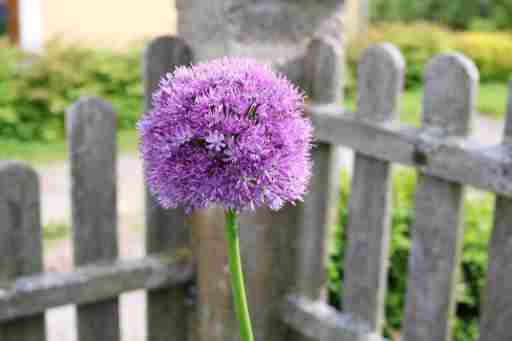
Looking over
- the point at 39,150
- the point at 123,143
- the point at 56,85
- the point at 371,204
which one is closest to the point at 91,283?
the point at 371,204

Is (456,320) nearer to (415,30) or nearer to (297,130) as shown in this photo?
(297,130)

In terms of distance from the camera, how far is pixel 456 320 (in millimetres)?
3402

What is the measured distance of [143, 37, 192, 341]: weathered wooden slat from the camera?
8.53 feet

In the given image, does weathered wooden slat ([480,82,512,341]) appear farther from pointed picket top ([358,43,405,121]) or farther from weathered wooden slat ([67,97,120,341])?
weathered wooden slat ([67,97,120,341])

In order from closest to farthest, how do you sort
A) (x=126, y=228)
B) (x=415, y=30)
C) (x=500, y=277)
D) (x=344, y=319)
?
(x=500, y=277)
(x=344, y=319)
(x=126, y=228)
(x=415, y=30)

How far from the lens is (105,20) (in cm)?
1123

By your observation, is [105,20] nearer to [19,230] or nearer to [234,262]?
[19,230]

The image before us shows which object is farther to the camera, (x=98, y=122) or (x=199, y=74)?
(x=98, y=122)

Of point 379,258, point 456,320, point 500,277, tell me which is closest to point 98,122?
point 379,258

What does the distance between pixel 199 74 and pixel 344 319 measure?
175 cm

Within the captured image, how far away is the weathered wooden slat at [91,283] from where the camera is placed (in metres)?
2.47

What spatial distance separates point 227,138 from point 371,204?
5.29ft

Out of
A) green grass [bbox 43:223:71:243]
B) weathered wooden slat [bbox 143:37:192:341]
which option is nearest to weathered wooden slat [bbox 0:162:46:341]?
weathered wooden slat [bbox 143:37:192:341]

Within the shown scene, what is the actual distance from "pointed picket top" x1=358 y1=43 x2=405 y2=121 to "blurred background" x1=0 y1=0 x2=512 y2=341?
334 mm
